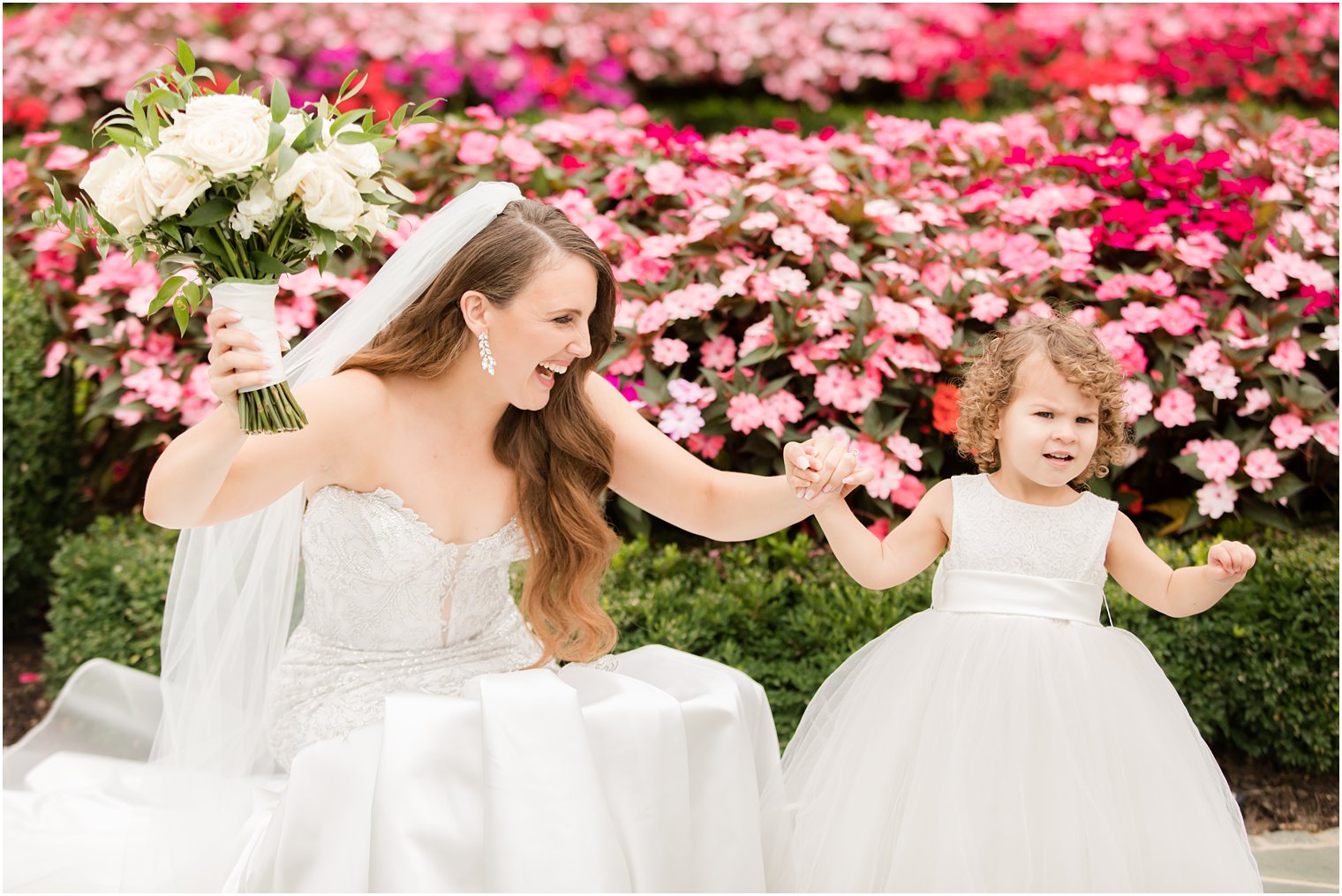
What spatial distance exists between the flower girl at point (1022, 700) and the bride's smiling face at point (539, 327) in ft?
1.90

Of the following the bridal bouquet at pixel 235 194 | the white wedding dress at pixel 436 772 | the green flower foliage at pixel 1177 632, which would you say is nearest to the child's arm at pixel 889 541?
the white wedding dress at pixel 436 772

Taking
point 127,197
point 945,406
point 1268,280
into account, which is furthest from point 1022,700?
point 1268,280

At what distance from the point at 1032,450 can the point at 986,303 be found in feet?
4.80

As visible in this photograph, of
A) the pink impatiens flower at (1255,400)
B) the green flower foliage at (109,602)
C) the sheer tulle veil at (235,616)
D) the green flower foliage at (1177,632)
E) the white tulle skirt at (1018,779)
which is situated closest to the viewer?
the white tulle skirt at (1018,779)

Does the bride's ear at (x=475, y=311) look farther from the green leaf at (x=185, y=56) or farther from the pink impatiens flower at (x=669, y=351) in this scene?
the pink impatiens flower at (x=669, y=351)

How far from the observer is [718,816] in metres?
2.62

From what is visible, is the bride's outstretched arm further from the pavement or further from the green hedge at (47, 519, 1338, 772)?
the pavement

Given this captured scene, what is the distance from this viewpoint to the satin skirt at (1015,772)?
252 centimetres

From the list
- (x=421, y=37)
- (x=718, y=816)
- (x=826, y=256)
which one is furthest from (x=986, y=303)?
(x=421, y=37)

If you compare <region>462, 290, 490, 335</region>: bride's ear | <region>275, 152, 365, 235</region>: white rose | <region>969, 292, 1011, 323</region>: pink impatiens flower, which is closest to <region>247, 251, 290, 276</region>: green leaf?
<region>275, 152, 365, 235</region>: white rose

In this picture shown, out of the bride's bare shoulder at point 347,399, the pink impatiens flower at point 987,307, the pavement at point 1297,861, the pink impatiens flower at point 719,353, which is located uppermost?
the pink impatiens flower at point 987,307

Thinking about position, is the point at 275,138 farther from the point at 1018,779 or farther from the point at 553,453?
the point at 1018,779

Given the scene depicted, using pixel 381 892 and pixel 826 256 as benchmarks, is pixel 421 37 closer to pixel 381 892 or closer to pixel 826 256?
pixel 826 256

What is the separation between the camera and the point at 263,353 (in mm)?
2336
